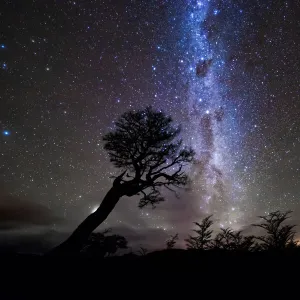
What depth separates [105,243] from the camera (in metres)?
19.6

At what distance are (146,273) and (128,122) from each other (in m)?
9.80

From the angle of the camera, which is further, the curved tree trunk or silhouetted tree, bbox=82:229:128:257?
silhouetted tree, bbox=82:229:128:257

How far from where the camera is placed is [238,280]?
10.7 feet

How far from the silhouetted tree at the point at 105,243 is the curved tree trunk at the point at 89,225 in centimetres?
851

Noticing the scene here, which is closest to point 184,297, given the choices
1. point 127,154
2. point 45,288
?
point 45,288

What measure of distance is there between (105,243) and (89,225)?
372 inches

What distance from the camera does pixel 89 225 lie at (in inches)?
447

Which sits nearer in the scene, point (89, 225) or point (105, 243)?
point (89, 225)

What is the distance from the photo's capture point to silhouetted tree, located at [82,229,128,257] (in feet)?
62.3

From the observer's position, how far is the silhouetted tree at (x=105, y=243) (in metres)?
19.0

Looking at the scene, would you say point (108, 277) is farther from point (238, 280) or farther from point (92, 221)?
point (92, 221)

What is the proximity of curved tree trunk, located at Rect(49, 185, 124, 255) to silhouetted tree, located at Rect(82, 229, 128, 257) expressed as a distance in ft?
27.9

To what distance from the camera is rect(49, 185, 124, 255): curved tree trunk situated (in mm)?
10508

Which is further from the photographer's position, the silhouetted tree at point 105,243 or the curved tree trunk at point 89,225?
the silhouetted tree at point 105,243
